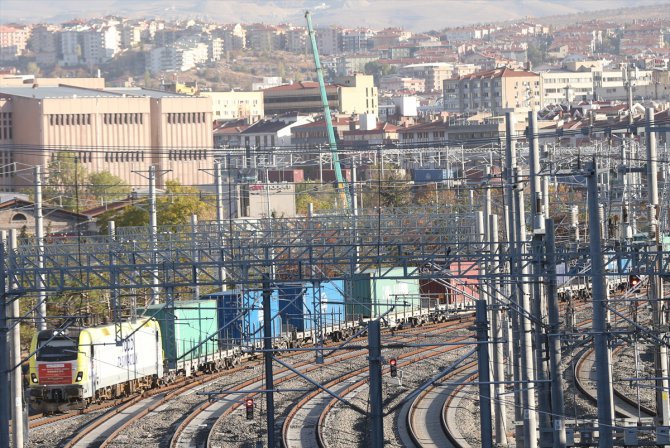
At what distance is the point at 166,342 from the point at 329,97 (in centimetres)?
10386

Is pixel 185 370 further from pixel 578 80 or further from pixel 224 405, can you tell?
pixel 578 80

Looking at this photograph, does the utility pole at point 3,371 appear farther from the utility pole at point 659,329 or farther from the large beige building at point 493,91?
the large beige building at point 493,91

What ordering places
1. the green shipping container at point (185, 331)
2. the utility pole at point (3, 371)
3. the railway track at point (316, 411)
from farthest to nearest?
the green shipping container at point (185, 331) < the railway track at point (316, 411) < the utility pole at point (3, 371)

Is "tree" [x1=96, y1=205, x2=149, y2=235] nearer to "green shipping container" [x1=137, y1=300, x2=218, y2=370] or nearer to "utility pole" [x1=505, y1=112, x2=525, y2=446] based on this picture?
"green shipping container" [x1=137, y1=300, x2=218, y2=370]

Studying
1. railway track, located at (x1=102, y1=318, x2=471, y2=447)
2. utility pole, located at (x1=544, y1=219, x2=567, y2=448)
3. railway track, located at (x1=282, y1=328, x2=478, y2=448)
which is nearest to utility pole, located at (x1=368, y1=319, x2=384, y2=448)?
utility pole, located at (x1=544, y1=219, x2=567, y2=448)

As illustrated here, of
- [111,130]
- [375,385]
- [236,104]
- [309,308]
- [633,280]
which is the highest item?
[236,104]

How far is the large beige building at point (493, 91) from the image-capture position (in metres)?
126

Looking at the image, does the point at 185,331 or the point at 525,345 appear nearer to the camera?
the point at 525,345

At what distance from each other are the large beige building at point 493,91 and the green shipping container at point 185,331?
94.0 meters

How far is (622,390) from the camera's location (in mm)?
24422

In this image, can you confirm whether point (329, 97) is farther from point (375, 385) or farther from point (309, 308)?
point (375, 385)

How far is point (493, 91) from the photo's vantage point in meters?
128

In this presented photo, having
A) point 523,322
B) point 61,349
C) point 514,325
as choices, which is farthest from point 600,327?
point 61,349

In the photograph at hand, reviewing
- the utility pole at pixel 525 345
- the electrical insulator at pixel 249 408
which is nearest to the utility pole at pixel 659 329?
the utility pole at pixel 525 345
